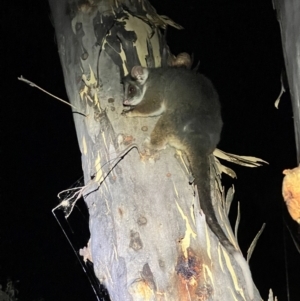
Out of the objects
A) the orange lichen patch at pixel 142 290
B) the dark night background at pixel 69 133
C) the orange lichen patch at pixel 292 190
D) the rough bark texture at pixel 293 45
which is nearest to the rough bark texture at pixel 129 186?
the orange lichen patch at pixel 142 290

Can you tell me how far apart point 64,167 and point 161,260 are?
202 centimetres

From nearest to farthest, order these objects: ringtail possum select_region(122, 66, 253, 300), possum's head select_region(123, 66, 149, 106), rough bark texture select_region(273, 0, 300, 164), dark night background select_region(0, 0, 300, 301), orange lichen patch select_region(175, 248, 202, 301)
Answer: rough bark texture select_region(273, 0, 300, 164) → orange lichen patch select_region(175, 248, 202, 301) → ringtail possum select_region(122, 66, 253, 300) → possum's head select_region(123, 66, 149, 106) → dark night background select_region(0, 0, 300, 301)

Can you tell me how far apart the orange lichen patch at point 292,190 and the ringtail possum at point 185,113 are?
46 centimetres

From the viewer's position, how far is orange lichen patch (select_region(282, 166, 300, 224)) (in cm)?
117

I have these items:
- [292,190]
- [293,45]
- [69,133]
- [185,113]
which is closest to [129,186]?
[185,113]

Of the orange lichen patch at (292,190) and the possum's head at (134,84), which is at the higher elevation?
the possum's head at (134,84)

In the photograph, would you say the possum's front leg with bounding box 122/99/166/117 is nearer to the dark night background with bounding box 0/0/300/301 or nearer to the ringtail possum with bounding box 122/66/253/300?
the ringtail possum with bounding box 122/66/253/300

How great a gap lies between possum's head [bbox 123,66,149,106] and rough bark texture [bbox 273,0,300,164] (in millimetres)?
804

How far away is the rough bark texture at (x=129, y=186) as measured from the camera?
1.49m

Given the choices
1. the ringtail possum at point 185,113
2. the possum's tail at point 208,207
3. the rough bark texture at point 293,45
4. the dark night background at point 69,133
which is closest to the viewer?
the rough bark texture at point 293,45

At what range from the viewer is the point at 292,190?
1.18 meters

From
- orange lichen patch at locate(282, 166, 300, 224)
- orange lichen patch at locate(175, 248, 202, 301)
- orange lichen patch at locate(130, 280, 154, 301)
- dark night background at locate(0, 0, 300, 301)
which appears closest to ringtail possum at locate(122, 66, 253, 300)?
orange lichen patch at locate(175, 248, 202, 301)

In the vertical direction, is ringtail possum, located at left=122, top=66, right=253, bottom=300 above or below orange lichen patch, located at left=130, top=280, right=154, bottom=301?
above

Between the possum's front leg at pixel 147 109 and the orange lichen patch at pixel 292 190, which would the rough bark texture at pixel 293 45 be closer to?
the orange lichen patch at pixel 292 190
